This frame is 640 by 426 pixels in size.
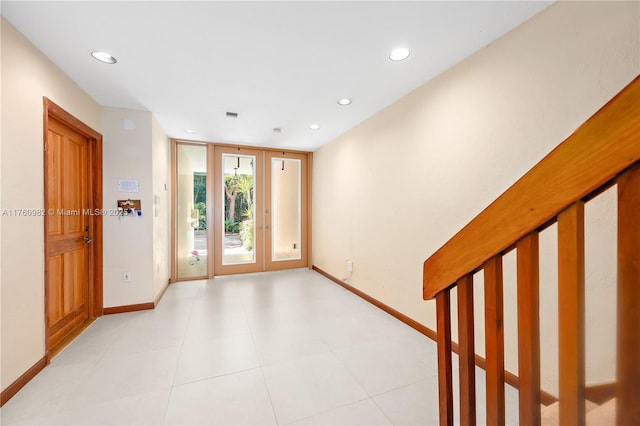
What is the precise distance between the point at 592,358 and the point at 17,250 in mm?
3785

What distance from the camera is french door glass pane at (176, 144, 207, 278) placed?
4.74m

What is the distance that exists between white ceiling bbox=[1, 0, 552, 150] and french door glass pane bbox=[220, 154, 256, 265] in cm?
199

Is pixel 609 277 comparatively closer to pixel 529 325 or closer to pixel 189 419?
pixel 529 325

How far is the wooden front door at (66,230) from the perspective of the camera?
2422 mm

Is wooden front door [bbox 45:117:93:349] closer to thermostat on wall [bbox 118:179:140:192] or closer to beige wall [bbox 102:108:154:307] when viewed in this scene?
beige wall [bbox 102:108:154:307]

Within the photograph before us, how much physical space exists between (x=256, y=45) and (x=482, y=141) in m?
1.98

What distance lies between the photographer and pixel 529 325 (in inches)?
24.6

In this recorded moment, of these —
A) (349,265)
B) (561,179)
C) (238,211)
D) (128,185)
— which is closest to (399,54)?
(561,179)

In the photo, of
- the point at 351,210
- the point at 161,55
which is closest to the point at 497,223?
the point at 161,55

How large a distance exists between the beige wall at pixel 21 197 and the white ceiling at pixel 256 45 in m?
0.22

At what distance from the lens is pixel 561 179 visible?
541 millimetres

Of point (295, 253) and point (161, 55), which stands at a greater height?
point (161, 55)

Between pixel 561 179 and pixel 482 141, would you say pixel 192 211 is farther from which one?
pixel 561 179

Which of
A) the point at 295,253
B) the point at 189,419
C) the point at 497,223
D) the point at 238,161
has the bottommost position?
the point at 189,419
